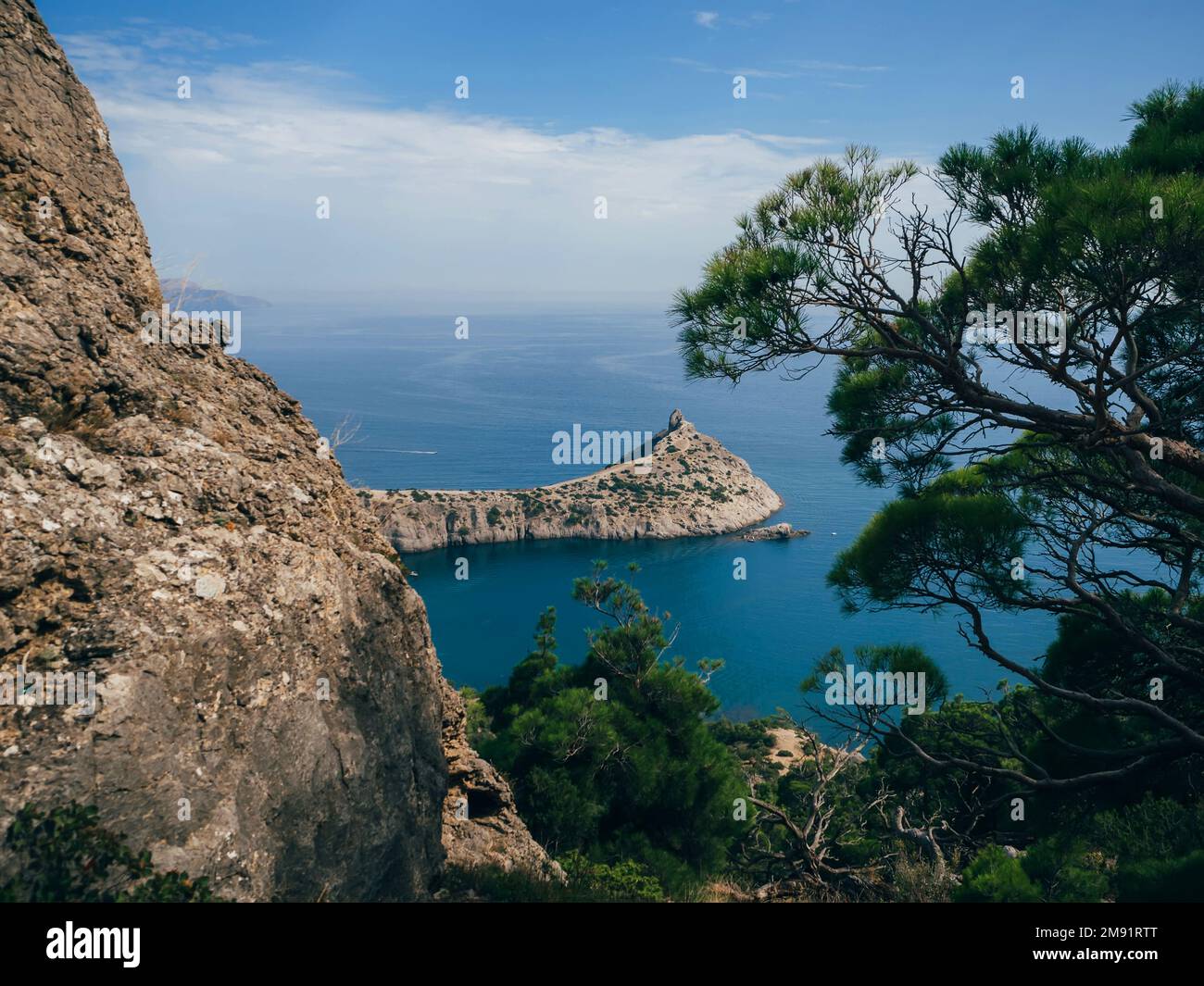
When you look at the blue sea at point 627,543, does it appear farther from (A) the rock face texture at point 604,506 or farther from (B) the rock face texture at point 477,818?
(B) the rock face texture at point 477,818

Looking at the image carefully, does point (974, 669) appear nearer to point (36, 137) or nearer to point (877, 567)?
point (877, 567)

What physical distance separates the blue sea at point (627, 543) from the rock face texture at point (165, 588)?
75.2 inches

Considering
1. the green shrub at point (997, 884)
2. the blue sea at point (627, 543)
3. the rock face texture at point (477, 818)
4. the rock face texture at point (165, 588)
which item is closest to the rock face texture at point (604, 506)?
the blue sea at point (627, 543)

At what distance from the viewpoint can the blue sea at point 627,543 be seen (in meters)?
42.0

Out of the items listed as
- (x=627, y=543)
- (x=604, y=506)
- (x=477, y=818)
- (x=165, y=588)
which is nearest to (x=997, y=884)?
(x=477, y=818)

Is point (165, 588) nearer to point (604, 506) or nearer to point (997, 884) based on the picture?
point (997, 884)

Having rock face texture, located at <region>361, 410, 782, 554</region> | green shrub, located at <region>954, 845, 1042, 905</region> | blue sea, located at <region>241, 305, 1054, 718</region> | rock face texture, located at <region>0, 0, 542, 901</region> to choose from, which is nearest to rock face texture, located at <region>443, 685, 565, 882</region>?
rock face texture, located at <region>0, 0, 542, 901</region>

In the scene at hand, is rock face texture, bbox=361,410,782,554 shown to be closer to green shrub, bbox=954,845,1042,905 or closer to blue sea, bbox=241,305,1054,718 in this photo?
blue sea, bbox=241,305,1054,718

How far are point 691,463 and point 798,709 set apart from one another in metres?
35.2

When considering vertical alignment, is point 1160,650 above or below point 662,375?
below

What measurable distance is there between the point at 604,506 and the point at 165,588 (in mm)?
58339

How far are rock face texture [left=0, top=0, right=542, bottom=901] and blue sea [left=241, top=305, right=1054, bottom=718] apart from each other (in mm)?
1910

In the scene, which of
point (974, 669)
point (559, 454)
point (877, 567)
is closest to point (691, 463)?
point (559, 454)
